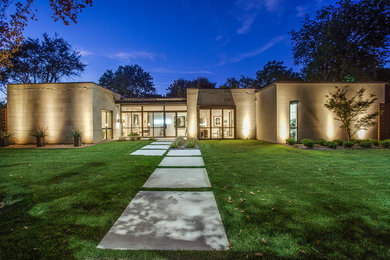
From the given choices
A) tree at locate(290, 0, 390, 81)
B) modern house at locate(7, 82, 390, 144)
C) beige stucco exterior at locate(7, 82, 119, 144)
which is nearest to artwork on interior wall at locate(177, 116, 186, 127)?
modern house at locate(7, 82, 390, 144)

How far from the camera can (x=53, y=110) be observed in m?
10.6

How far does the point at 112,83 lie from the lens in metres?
34.8

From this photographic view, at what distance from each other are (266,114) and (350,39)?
15537 millimetres

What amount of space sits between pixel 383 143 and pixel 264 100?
594 centimetres

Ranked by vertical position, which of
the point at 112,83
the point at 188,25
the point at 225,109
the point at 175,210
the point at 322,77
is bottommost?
the point at 175,210

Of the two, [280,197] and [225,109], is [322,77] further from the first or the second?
[280,197]

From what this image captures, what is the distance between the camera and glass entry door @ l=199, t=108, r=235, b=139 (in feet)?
43.3

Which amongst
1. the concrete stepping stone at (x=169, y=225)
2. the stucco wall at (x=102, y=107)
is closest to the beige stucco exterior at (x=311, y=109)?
the concrete stepping stone at (x=169, y=225)

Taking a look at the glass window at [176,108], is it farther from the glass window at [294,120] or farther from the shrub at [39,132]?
the shrub at [39,132]

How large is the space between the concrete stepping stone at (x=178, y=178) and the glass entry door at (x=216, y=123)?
8.54 metres

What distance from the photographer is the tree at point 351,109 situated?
921 cm

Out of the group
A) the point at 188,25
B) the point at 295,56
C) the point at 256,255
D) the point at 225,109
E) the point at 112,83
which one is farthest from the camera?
A: the point at 188,25

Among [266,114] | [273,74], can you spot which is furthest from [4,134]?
[273,74]

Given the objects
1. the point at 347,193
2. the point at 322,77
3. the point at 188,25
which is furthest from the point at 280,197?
the point at 188,25
